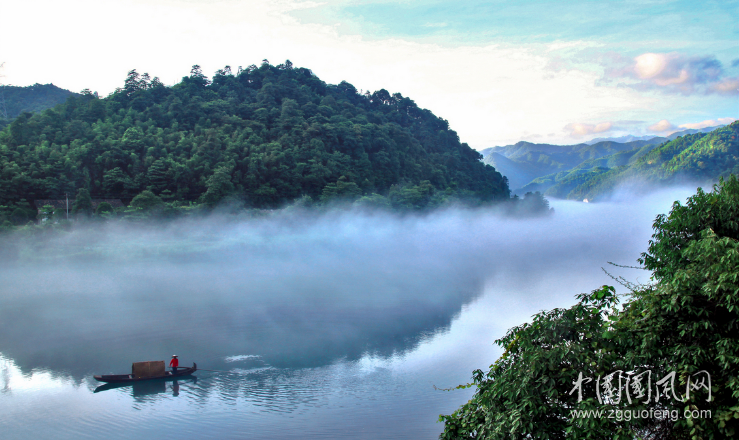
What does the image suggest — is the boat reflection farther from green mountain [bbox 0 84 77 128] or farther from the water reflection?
green mountain [bbox 0 84 77 128]

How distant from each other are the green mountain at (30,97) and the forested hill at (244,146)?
18.2 meters

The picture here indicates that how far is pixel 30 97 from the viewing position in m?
63.3

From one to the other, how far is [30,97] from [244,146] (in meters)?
36.6

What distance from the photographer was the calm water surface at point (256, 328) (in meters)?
11.6

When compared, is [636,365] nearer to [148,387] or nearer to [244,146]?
[148,387]

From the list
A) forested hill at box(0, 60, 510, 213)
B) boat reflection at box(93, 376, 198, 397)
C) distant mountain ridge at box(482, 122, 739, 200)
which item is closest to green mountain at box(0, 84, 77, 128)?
forested hill at box(0, 60, 510, 213)

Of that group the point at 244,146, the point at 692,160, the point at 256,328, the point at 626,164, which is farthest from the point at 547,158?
the point at 256,328

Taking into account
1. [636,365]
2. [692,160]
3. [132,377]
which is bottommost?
[132,377]

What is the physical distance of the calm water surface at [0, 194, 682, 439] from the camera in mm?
11562

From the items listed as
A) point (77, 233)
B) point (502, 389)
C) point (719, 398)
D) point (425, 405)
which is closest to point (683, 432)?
point (719, 398)

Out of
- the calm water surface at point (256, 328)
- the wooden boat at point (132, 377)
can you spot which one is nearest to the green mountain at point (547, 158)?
the calm water surface at point (256, 328)

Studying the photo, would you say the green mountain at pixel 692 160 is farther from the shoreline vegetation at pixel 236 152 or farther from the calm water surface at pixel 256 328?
the calm water surface at pixel 256 328

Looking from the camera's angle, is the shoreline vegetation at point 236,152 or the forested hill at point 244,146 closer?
the shoreline vegetation at point 236,152

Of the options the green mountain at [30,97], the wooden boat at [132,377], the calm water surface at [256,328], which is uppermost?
the green mountain at [30,97]
